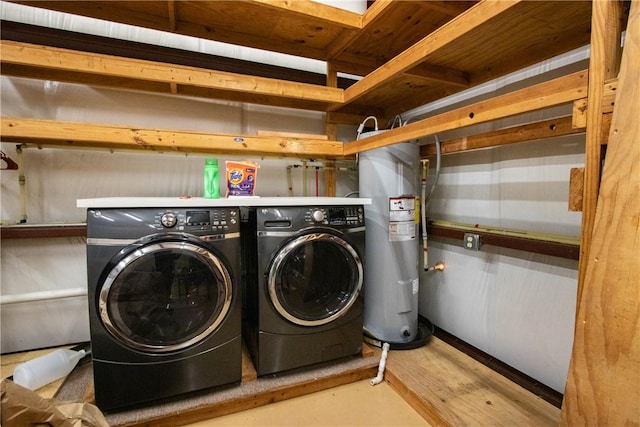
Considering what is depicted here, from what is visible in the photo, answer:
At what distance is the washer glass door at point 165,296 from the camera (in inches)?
49.4

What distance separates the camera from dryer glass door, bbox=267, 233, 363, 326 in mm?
1521

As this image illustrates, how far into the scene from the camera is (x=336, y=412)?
4.75 ft

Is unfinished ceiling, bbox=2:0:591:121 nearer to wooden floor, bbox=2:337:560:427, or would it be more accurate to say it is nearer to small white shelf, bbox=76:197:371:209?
small white shelf, bbox=76:197:371:209

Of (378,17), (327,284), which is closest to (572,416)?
(327,284)

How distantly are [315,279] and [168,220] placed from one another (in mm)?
806

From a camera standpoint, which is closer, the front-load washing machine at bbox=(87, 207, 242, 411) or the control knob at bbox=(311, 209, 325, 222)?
the front-load washing machine at bbox=(87, 207, 242, 411)

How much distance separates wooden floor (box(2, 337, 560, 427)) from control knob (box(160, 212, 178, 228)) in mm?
935

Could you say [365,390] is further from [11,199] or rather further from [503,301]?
[11,199]

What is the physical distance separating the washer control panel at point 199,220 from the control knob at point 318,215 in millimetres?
389

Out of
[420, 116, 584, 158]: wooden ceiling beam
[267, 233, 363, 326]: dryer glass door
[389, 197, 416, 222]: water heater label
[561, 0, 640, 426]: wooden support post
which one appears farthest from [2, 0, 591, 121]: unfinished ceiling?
[267, 233, 363, 326]: dryer glass door

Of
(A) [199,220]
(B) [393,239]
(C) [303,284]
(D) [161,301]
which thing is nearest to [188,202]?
(A) [199,220]

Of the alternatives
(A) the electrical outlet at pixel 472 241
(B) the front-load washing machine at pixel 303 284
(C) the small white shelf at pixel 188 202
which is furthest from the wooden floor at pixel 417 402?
(C) the small white shelf at pixel 188 202

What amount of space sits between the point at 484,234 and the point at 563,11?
3.47ft

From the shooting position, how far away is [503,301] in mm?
1692
